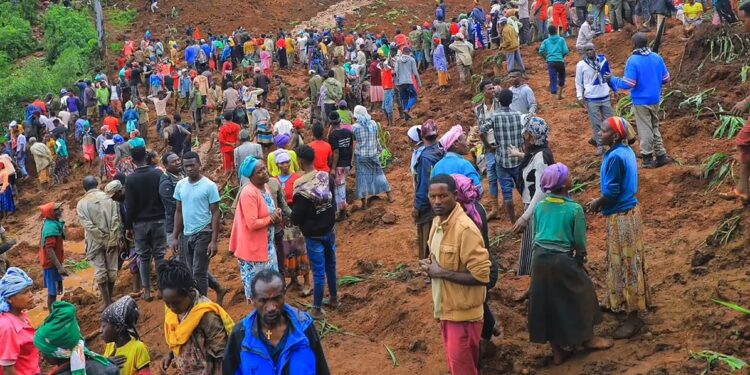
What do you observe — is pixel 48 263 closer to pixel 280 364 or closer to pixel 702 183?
pixel 280 364

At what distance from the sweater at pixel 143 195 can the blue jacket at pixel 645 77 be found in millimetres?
5670

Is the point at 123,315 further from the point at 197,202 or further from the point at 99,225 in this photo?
the point at 99,225

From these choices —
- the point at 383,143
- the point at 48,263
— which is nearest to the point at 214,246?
the point at 48,263

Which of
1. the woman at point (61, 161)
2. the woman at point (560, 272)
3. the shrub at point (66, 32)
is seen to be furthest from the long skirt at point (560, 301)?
the shrub at point (66, 32)

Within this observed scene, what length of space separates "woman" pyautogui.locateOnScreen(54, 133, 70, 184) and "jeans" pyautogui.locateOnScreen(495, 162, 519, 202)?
1304 cm

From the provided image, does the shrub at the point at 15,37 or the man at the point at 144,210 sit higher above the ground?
the shrub at the point at 15,37

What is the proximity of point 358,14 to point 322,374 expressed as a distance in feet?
98.7

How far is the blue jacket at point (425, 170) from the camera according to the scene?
24.4 feet

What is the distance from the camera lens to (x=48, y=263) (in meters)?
9.01

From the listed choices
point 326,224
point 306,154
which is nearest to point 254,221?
point 326,224

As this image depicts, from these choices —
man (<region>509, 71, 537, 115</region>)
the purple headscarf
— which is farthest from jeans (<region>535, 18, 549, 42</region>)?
the purple headscarf

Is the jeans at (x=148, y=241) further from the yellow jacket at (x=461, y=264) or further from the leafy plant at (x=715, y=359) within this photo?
the leafy plant at (x=715, y=359)

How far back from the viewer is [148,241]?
8.38m

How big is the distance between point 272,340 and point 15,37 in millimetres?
31128
